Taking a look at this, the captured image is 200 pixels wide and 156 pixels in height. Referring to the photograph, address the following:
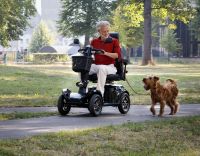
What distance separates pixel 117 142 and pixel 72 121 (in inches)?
104

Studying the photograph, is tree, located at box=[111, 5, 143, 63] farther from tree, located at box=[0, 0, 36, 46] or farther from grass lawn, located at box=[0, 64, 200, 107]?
grass lawn, located at box=[0, 64, 200, 107]

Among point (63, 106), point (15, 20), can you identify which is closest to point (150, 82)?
point (63, 106)

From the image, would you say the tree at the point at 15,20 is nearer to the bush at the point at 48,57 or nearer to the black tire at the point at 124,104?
the bush at the point at 48,57

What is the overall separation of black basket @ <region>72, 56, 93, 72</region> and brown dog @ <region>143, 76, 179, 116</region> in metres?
1.14

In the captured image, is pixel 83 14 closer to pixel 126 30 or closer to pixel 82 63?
pixel 126 30

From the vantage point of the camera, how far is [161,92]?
10609 mm

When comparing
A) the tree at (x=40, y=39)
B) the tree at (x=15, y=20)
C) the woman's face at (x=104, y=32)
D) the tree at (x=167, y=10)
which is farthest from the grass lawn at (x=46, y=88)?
the tree at (x=40, y=39)

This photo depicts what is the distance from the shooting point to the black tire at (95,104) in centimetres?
1036

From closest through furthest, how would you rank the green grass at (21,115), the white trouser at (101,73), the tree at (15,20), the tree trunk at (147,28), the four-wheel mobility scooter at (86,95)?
1. the green grass at (21,115)
2. the four-wheel mobility scooter at (86,95)
3. the white trouser at (101,73)
4. the tree trunk at (147,28)
5. the tree at (15,20)

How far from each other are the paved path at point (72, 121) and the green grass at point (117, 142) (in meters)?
0.64

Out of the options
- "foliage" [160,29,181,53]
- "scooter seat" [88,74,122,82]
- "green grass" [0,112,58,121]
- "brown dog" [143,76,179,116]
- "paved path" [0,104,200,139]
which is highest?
"foliage" [160,29,181,53]

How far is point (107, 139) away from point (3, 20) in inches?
1936

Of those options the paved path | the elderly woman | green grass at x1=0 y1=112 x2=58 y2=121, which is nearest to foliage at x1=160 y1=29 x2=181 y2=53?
the paved path

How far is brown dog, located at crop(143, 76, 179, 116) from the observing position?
1057cm
